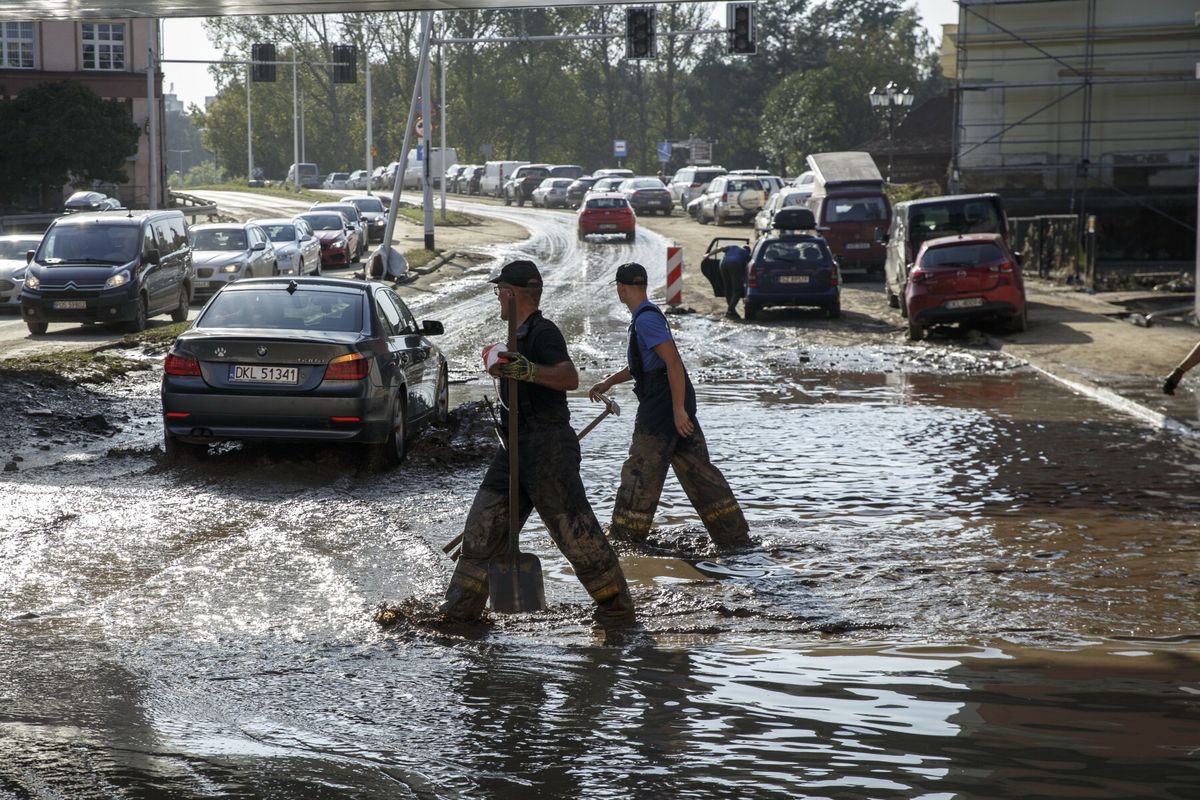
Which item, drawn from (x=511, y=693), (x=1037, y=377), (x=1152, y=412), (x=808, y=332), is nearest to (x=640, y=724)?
(x=511, y=693)

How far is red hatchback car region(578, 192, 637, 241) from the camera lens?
47938 mm

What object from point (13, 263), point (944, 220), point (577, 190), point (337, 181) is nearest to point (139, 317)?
point (13, 263)

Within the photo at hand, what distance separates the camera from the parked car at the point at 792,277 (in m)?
25.9

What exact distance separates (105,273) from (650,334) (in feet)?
55.1

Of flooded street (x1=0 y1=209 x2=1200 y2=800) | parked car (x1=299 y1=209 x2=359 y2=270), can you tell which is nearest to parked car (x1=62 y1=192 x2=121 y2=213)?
parked car (x1=299 y1=209 x2=359 y2=270)

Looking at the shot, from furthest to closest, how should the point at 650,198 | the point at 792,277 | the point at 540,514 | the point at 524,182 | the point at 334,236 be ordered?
the point at 524,182
the point at 650,198
the point at 334,236
the point at 792,277
the point at 540,514

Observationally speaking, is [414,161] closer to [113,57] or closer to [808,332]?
[113,57]

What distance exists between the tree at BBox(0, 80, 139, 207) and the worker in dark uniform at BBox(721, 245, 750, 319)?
32.8 m

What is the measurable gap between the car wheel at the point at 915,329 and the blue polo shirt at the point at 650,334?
47.8ft

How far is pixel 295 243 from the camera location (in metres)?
33.5

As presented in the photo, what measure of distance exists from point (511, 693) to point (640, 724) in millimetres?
615

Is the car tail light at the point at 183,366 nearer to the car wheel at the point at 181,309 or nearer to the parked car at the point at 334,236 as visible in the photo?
the car wheel at the point at 181,309

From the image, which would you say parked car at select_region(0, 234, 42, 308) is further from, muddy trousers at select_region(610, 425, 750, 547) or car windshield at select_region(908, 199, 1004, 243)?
muddy trousers at select_region(610, 425, 750, 547)

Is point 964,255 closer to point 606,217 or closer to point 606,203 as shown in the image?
point 606,217
